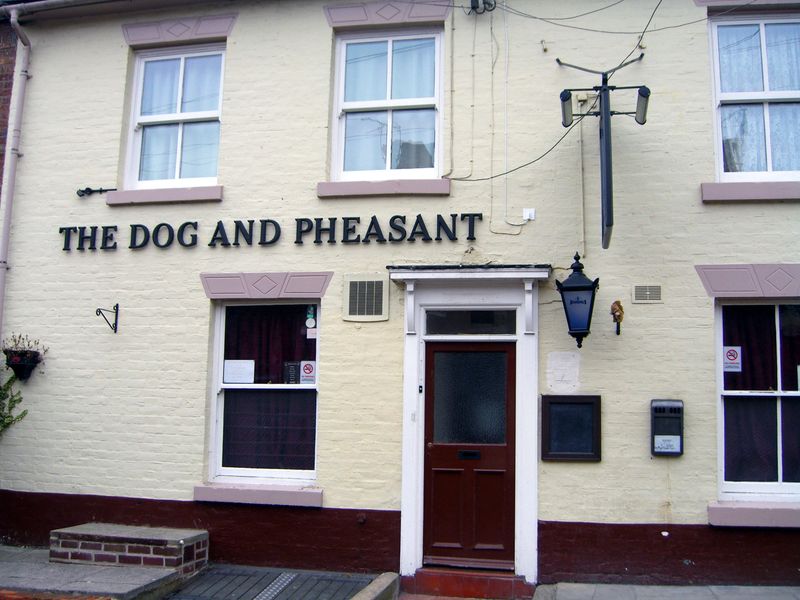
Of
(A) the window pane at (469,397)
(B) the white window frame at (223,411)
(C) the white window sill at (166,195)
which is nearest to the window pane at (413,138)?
(B) the white window frame at (223,411)

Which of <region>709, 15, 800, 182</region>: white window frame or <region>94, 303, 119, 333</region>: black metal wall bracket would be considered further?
<region>94, 303, 119, 333</region>: black metal wall bracket

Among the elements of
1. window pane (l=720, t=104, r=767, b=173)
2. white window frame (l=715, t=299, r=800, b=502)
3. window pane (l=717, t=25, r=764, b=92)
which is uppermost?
window pane (l=717, t=25, r=764, b=92)

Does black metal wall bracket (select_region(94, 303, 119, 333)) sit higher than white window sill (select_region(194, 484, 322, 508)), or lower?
higher

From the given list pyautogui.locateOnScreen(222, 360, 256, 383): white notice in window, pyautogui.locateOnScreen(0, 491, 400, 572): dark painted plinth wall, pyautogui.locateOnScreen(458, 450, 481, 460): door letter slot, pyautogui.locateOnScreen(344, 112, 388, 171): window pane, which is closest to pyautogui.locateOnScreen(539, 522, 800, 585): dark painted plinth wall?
pyautogui.locateOnScreen(458, 450, 481, 460): door letter slot

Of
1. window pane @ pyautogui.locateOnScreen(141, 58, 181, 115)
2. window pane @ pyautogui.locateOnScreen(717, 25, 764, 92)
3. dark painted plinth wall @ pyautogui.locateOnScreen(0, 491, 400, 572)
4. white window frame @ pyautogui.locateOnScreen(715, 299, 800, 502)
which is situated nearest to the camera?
white window frame @ pyautogui.locateOnScreen(715, 299, 800, 502)

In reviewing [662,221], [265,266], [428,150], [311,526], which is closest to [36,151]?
[265,266]

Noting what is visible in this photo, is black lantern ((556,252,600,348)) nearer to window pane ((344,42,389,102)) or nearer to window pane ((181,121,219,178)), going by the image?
window pane ((344,42,389,102))

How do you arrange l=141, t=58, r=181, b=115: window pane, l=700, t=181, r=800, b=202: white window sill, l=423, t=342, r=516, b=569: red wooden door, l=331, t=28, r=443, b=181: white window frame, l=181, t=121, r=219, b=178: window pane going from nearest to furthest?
l=700, t=181, r=800, b=202: white window sill, l=423, t=342, r=516, b=569: red wooden door, l=331, t=28, r=443, b=181: white window frame, l=181, t=121, r=219, b=178: window pane, l=141, t=58, r=181, b=115: window pane

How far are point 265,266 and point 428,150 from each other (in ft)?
6.64

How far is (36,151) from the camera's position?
8008 millimetres

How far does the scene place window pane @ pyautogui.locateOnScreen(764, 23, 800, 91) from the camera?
6.95 meters

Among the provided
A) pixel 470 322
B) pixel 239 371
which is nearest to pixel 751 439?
pixel 470 322

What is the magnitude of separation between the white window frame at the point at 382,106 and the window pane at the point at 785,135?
10.4 feet

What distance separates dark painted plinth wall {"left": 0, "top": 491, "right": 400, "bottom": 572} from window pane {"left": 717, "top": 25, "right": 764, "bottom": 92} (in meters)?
5.26
